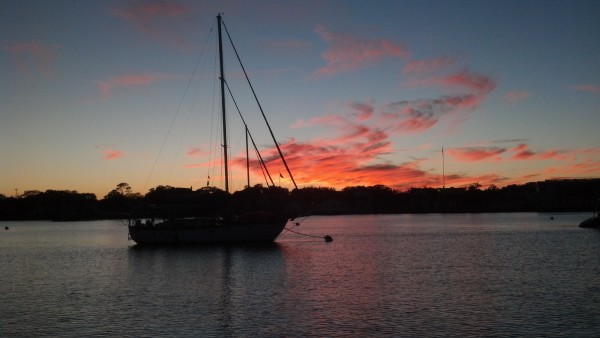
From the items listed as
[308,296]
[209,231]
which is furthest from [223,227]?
[308,296]

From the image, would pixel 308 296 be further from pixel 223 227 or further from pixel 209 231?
pixel 209 231

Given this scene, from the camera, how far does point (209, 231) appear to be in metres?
65.5

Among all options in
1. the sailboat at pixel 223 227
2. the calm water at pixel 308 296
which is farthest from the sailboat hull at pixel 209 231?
the calm water at pixel 308 296

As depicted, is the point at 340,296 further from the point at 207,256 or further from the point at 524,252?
the point at 524,252

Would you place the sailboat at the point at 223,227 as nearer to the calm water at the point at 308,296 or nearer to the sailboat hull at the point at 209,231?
the sailboat hull at the point at 209,231

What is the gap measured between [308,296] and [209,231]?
36.1 m

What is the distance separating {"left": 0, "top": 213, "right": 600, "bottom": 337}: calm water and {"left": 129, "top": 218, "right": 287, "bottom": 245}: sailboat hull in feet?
29.3

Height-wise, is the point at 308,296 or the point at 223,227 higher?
the point at 223,227

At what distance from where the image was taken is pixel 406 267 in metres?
45.2

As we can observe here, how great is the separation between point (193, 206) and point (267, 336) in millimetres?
41825

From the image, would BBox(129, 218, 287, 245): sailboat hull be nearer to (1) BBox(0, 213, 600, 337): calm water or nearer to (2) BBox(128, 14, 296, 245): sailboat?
(2) BBox(128, 14, 296, 245): sailboat

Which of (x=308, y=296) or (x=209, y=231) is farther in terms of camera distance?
(x=209, y=231)

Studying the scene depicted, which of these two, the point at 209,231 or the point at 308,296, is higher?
the point at 209,231

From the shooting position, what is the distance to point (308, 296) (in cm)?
3117
